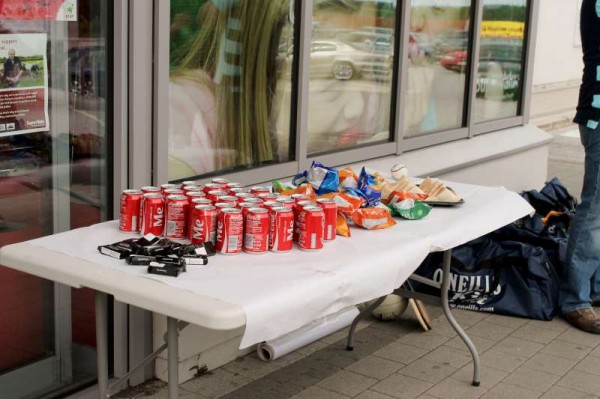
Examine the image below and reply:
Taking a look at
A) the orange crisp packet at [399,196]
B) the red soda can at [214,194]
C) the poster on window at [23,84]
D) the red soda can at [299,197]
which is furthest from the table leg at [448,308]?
the poster on window at [23,84]

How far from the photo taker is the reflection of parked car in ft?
16.8

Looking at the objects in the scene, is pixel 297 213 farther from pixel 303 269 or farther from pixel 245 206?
pixel 303 269

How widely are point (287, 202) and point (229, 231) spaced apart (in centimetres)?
31

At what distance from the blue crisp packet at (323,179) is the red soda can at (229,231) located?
0.67 m

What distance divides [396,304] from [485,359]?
0.61m

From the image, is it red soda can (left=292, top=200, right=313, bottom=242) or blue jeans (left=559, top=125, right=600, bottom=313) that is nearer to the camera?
red soda can (left=292, top=200, right=313, bottom=242)

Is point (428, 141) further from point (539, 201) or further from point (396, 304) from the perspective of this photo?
point (396, 304)

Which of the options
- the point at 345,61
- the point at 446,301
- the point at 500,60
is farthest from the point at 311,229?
the point at 500,60

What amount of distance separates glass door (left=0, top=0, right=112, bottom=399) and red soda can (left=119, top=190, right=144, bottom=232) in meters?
0.63

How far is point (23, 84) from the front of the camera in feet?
11.0

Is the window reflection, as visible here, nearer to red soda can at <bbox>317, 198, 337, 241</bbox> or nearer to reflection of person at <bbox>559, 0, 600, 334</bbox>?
reflection of person at <bbox>559, 0, 600, 334</bbox>

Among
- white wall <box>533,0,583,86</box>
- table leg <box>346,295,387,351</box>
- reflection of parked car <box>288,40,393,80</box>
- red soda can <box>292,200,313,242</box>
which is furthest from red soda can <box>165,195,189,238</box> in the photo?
white wall <box>533,0,583,86</box>

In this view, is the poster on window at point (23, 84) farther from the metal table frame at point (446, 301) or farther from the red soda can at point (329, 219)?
the metal table frame at point (446, 301)

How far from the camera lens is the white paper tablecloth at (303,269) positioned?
2.46m
